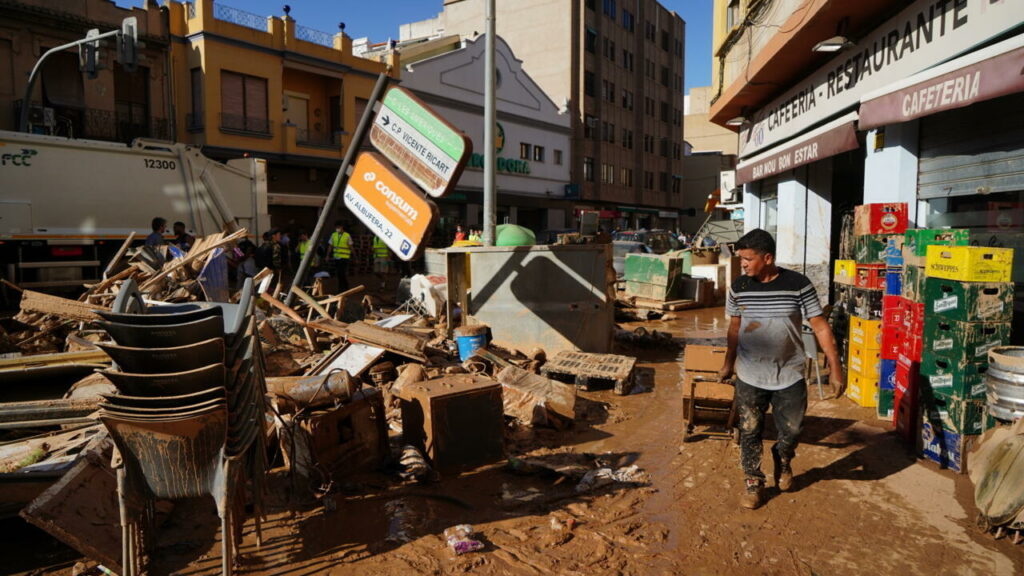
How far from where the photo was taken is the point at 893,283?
5.98 m

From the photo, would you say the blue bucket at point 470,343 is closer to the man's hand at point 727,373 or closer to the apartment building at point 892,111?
the man's hand at point 727,373

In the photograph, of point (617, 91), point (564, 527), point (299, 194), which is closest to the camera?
point (564, 527)

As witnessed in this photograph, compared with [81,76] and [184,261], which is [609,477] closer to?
[184,261]

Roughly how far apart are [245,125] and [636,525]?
22475 millimetres

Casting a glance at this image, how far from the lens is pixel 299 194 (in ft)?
79.7

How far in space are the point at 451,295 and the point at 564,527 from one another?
18.3 feet

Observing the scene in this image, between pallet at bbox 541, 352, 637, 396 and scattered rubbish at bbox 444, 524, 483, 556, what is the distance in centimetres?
384

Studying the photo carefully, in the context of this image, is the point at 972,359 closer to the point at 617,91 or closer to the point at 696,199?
the point at 617,91

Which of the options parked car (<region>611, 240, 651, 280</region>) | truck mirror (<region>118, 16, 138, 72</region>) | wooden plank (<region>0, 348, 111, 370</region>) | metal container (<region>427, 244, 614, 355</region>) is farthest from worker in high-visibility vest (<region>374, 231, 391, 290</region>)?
wooden plank (<region>0, 348, 111, 370</region>)

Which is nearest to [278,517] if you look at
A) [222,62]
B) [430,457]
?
[430,457]

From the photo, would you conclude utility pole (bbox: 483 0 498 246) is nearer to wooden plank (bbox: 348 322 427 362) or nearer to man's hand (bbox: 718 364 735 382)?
wooden plank (bbox: 348 322 427 362)

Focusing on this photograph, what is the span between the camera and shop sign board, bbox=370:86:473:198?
260 inches

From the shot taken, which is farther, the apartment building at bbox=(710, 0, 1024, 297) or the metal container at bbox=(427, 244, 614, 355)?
the metal container at bbox=(427, 244, 614, 355)

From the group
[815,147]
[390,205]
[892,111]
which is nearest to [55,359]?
[390,205]
